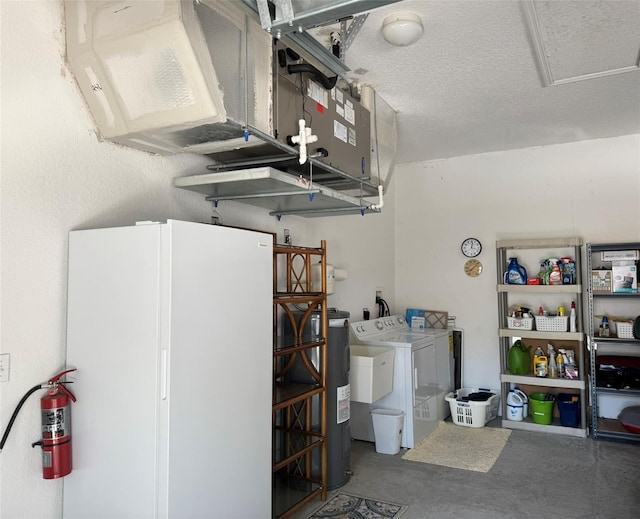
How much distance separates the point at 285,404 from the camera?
107 inches

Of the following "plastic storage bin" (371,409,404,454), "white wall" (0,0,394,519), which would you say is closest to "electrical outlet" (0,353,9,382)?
A: "white wall" (0,0,394,519)

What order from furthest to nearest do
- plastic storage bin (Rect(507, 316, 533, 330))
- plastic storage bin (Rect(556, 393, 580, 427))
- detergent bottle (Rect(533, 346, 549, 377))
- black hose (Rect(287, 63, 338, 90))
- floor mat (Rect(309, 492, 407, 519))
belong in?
plastic storage bin (Rect(507, 316, 533, 330)) → detergent bottle (Rect(533, 346, 549, 377)) → plastic storage bin (Rect(556, 393, 580, 427)) → floor mat (Rect(309, 492, 407, 519)) → black hose (Rect(287, 63, 338, 90))

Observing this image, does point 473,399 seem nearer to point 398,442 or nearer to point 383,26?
point 398,442

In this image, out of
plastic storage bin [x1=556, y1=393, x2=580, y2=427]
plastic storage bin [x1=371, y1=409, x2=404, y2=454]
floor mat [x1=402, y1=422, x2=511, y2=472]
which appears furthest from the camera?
plastic storage bin [x1=556, y1=393, x2=580, y2=427]

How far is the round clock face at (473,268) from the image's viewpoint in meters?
5.34

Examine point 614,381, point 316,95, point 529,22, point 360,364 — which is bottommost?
point 614,381

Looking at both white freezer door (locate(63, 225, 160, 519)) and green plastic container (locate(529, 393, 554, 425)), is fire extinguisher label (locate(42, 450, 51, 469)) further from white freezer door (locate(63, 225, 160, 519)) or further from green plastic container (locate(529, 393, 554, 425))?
green plastic container (locate(529, 393, 554, 425))

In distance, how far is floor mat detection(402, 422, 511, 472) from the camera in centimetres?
377

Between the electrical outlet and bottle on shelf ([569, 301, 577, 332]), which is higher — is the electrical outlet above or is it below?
above

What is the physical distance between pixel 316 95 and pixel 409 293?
3436 mm

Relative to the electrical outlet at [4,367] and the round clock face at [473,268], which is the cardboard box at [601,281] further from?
the electrical outlet at [4,367]

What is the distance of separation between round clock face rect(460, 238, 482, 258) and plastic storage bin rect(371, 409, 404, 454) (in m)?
2.14

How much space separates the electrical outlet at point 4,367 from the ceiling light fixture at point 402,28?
7.59 ft

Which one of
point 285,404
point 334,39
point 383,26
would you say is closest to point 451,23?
point 383,26
